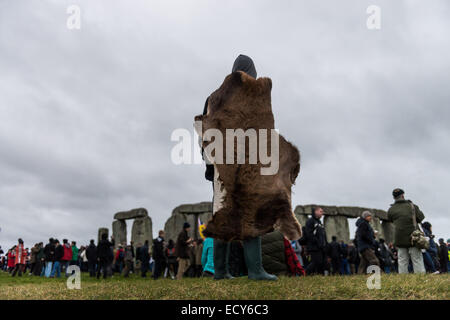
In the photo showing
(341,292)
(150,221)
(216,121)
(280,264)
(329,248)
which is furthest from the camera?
(150,221)

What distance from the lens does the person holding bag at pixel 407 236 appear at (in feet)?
26.3

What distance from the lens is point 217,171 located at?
13.7 ft

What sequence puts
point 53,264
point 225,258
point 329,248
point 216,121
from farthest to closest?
point 53,264, point 329,248, point 225,258, point 216,121

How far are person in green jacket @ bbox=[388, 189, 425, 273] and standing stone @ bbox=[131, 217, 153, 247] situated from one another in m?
18.0

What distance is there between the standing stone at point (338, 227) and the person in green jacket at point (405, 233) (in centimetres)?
1550

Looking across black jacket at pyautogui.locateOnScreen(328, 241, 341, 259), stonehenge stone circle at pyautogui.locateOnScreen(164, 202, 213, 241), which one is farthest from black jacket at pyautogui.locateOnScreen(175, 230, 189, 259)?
stonehenge stone circle at pyautogui.locateOnScreen(164, 202, 213, 241)

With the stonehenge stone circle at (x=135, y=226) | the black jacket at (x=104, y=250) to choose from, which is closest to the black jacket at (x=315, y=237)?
the black jacket at (x=104, y=250)

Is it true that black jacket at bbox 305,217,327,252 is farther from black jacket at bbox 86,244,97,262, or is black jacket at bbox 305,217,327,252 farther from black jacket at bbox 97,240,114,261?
black jacket at bbox 86,244,97,262

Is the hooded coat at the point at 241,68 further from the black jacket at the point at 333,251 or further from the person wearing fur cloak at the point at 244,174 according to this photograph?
the black jacket at the point at 333,251

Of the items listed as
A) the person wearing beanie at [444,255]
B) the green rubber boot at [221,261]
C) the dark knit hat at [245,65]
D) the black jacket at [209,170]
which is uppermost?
the dark knit hat at [245,65]

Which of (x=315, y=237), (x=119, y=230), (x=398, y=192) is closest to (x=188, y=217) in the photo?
(x=119, y=230)
